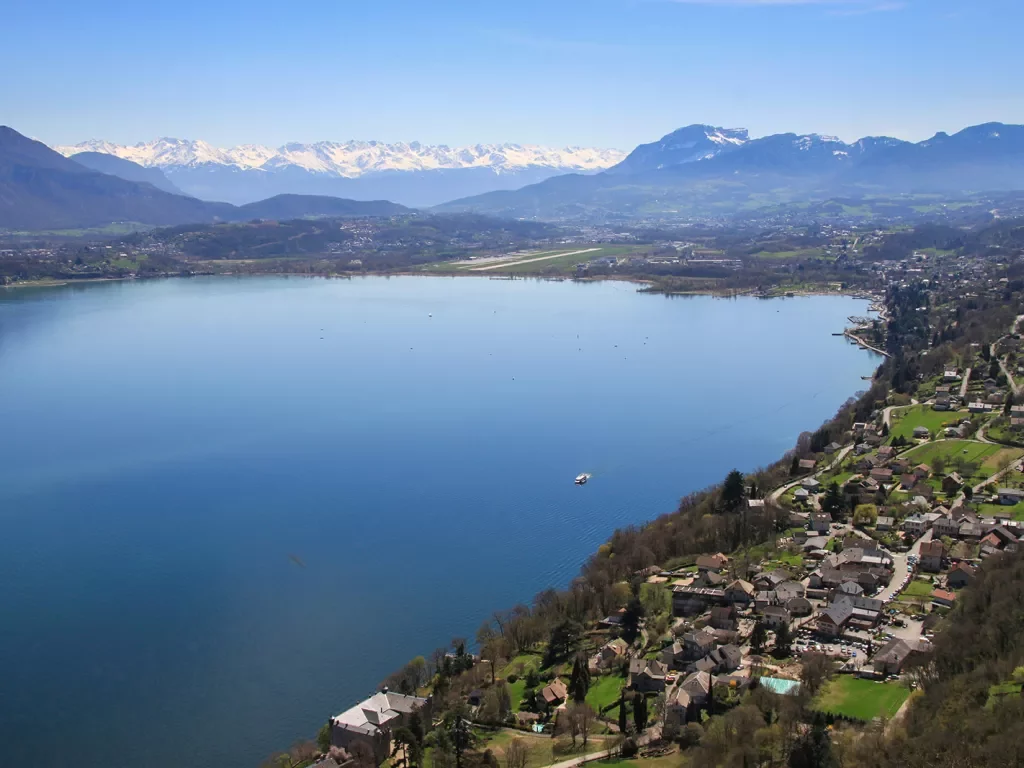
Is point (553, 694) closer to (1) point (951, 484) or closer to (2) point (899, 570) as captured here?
(2) point (899, 570)

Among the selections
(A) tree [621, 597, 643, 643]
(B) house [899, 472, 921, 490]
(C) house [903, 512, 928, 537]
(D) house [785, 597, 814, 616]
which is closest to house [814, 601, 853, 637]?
(D) house [785, 597, 814, 616]

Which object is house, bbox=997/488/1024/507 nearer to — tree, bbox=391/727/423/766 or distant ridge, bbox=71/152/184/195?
tree, bbox=391/727/423/766

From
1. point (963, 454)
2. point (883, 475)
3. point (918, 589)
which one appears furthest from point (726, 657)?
point (963, 454)

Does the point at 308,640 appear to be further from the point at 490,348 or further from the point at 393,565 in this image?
the point at 490,348

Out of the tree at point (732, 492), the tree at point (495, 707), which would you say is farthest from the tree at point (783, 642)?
the tree at point (732, 492)

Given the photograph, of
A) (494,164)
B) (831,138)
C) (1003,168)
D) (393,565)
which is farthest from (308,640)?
(494,164)

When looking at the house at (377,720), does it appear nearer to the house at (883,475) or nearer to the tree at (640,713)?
the tree at (640,713)

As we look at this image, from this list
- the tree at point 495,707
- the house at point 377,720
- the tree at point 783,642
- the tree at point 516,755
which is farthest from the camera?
the tree at point 783,642
